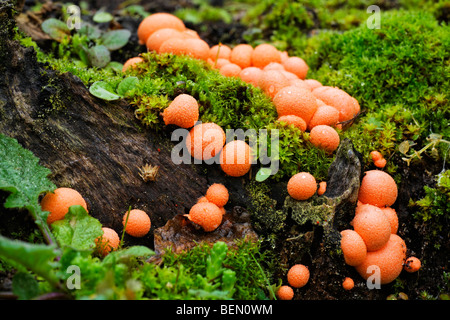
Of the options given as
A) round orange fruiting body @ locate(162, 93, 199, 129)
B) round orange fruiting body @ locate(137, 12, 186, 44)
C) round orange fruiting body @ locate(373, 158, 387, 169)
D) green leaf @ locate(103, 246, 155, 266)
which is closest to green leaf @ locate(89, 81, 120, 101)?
round orange fruiting body @ locate(162, 93, 199, 129)

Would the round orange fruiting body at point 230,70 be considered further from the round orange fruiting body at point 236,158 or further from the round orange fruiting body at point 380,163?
the round orange fruiting body at point 380,163

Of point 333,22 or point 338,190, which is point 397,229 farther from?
point 333,22

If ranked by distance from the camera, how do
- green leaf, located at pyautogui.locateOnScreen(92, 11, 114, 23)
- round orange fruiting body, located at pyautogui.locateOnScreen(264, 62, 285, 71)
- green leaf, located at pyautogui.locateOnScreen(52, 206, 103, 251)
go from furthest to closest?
1. green leaf, located at pyautogui.locateOnScreen(92, 11, 114, 23)
2. round orange fruiting body, located at pyautogui.locateOnScreen(264, 62, 285, 71)
3. green leaf, located at pyautogui.locateOnScreen(52, 206, 103, 251)

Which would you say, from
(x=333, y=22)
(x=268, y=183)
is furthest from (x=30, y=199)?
(x=333, y=22)

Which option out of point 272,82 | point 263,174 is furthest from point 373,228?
point 272,82

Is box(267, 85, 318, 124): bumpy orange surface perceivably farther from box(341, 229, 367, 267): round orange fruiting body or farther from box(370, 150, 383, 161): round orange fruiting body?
box(341, 229, 367, 267): round orange fruiting body

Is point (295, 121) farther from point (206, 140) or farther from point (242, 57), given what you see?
point (242, 57)

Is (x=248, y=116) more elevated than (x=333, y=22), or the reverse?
(x=333, y=22)
